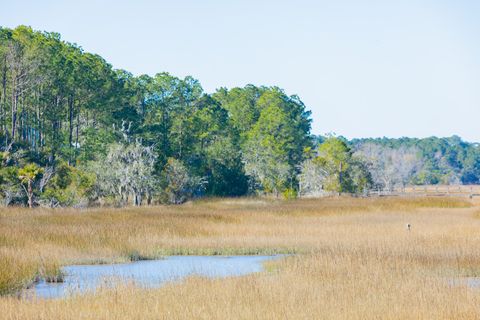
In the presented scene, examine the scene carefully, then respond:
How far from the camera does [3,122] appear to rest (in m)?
61.8

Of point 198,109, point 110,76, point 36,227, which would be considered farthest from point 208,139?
point 36,227

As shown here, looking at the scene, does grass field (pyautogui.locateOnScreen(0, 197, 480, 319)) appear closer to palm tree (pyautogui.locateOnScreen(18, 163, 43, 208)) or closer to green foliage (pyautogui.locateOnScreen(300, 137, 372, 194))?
palm tree (pyautogui.locateOnScreen(18, 163, 43, 208))

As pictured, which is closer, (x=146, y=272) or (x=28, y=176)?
(x=146, y=272)

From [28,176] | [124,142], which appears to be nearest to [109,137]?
[124,142]

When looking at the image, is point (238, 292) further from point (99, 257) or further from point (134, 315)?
point (99, 257)

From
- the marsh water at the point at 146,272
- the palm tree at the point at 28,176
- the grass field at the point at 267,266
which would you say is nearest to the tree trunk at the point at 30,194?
the palm tree at the point at 28,176

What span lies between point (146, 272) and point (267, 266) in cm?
349

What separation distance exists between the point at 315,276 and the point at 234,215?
2110 centimetres

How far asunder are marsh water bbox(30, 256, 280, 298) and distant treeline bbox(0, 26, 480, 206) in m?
21.6

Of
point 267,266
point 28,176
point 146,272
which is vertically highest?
point 28,176

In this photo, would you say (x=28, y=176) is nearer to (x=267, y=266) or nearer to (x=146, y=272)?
(x=146, y=272)

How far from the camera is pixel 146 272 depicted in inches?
844

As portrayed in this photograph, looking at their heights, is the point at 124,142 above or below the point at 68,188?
above

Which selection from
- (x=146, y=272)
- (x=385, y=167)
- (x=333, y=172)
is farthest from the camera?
(x=385, y=167)
